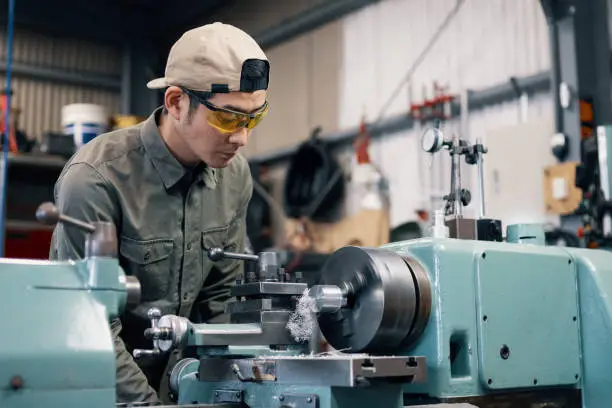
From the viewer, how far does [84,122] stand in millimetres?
4523

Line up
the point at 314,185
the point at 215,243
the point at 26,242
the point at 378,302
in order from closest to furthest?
the point at 378,302 < the point at 215,243 < the point at 26,242 < the point at 314,185

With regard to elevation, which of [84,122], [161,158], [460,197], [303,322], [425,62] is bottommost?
[303,322]

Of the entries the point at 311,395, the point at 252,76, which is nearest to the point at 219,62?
the point at 252,76

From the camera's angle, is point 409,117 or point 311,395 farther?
point 409,117

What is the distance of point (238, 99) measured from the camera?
146 centimetres

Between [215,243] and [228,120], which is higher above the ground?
[228,120]

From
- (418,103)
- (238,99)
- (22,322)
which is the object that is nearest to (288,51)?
(418,103)

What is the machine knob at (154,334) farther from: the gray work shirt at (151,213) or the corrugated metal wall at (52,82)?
the corrugated metal wall at (52,82)

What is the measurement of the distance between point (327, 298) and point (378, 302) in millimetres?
78

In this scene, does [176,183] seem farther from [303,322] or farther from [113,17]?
[113,17]

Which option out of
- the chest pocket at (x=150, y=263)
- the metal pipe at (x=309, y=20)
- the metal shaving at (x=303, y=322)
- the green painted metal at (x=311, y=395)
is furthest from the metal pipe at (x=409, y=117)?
the green painted metal at (x=311, y=395)

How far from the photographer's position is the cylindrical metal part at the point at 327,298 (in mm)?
1146

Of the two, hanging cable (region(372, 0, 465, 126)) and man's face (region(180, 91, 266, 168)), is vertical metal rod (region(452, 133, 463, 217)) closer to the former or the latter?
man's face (region(180, 91, 266, 168))

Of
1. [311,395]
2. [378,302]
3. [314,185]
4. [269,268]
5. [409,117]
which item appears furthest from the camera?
[314,185]
